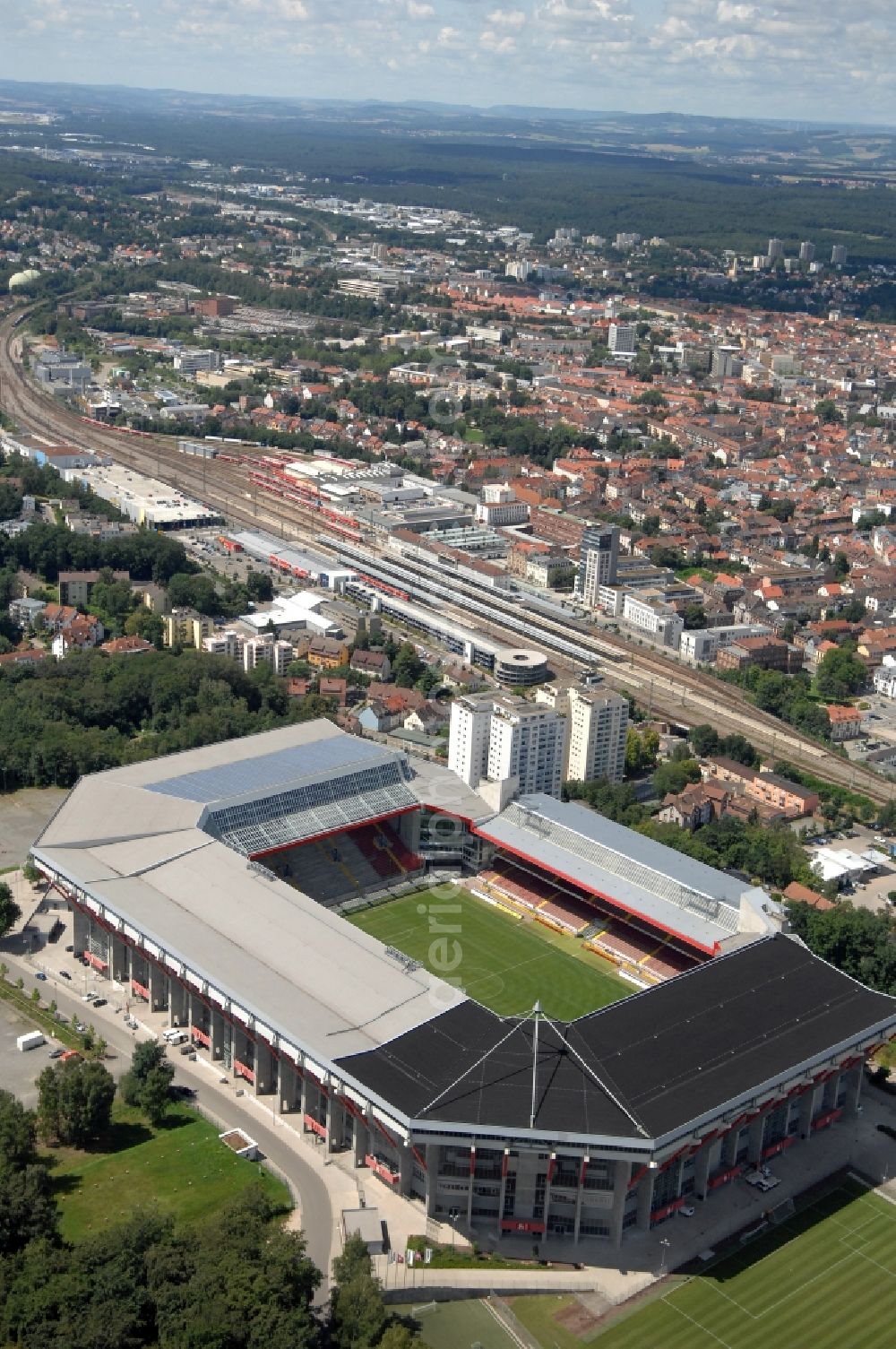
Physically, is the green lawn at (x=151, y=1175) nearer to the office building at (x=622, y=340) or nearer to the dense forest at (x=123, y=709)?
the dense forest at (x=123, y=709)

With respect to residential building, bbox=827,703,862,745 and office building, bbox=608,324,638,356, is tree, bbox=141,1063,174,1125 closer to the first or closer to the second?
residential building, bbox=827,703,862,745

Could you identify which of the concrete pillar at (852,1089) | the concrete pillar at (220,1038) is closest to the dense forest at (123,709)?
the concrete pillar at (220,1038)

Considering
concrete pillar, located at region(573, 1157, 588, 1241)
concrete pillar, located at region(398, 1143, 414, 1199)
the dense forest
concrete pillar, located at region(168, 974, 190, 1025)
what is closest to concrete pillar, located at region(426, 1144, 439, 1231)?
concrete pillar, located at region(398, 1143, 414, 1199)

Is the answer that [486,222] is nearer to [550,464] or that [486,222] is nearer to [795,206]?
[795,206]

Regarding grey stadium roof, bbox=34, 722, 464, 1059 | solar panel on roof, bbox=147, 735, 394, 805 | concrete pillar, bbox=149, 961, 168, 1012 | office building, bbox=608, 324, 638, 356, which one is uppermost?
office building, bbox=608, 324, 638, 356

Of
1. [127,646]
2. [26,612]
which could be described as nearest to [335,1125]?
[127,646]
